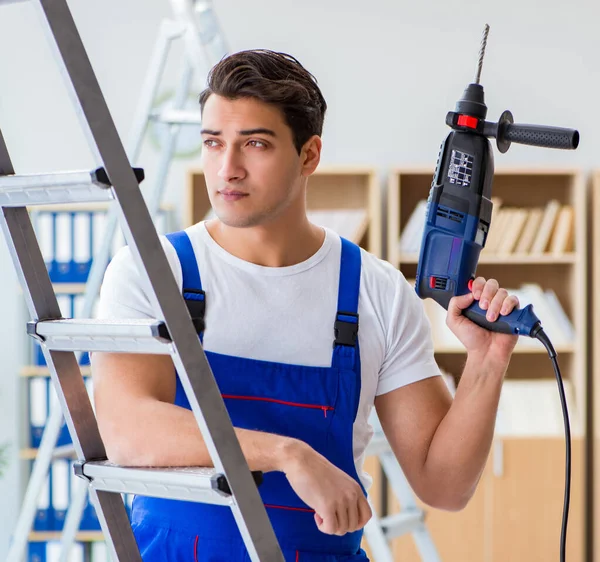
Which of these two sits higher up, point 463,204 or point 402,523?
point 463,204

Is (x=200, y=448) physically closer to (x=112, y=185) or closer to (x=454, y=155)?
(x=112, y=185)

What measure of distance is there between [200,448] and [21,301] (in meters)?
3.17

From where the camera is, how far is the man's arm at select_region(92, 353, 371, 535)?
40.0 inches

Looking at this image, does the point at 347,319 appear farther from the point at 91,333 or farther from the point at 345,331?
the point at 91,333

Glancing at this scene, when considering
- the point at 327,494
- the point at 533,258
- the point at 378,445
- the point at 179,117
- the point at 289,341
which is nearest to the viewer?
the point at 327,494

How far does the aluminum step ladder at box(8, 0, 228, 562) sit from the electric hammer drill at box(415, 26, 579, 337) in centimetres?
88

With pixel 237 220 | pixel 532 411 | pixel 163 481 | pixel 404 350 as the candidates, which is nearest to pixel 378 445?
pixel 404 350

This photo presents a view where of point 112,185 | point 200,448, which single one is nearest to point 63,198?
point 112,185

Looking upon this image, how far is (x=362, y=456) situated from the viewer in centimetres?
148

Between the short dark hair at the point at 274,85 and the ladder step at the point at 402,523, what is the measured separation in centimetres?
126

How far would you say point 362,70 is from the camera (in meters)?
4.25

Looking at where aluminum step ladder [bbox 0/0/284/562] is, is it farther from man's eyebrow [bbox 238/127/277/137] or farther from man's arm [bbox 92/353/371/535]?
man's eyebrow [bbox 238/127/277/137]

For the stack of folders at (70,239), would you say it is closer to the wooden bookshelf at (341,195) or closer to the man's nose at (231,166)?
the wooden bookshelf at (341,195)

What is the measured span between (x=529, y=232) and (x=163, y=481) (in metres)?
3.19
